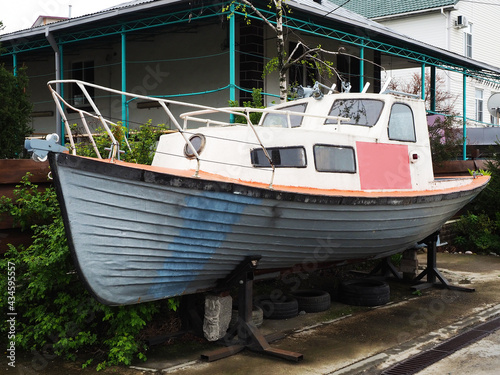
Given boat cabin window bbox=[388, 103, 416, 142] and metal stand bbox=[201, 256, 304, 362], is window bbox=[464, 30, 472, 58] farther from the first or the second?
metal stand bbox=[201, 256, 304, 362]

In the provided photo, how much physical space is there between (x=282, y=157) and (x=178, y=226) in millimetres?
1613

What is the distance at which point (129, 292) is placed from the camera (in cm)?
520

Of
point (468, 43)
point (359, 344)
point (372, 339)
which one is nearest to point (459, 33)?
point (468, 43)

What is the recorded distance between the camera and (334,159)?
21.6 feet

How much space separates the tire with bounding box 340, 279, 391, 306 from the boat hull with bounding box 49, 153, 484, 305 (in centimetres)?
149

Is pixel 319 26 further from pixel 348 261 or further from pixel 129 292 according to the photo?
pixel 129 292

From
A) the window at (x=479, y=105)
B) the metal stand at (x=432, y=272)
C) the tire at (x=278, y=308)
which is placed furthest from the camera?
the window at (x=479, y=105)

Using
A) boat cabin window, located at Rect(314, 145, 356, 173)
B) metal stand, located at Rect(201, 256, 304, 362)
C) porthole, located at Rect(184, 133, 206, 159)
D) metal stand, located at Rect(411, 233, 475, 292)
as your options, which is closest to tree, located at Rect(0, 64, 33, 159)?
porthole, located at Rect(184, 133, 206, 159)

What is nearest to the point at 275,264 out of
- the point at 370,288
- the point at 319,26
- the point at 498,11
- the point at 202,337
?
the point at 202,337

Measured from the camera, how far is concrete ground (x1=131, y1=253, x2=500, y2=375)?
17.9 feet

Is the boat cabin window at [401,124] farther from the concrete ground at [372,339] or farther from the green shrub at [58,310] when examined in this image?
the green shrub at [58,310]

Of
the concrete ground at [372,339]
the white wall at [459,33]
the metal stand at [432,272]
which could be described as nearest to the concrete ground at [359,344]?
the concrete ground at [372,339]

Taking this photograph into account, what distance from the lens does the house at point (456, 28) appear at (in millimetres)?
23609

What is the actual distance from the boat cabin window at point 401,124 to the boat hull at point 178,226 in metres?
1.16
